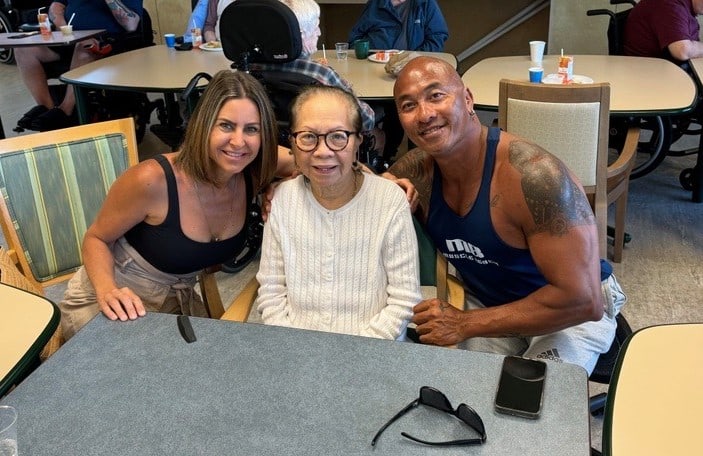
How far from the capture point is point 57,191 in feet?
6.82

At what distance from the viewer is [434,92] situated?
64.0 inches

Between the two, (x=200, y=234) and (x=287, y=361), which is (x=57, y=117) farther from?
(x=287, y=361)

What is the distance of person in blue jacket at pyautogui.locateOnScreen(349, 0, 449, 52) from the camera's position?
4.27 metres

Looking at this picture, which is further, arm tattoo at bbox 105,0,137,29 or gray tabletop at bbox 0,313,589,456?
arm tattoo at bbox 105,0,137,29

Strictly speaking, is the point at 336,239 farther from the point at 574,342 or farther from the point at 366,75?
the point at 366,75

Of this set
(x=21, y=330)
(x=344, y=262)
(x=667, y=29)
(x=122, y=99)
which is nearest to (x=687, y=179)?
(x=667, y=29)

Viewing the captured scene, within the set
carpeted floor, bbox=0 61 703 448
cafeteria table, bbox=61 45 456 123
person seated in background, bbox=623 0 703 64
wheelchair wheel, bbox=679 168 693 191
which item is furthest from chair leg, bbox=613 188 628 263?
person seated in background, bbox=623 0 703 64

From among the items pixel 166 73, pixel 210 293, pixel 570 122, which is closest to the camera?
pixel 210 293

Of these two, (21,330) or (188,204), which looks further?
(188,204)

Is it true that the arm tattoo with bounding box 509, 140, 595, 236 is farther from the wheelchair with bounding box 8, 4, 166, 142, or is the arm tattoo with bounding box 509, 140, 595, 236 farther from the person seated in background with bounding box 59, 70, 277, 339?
the wheelchair with bounding box 8, 4, 166, 142

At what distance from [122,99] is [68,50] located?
81cm

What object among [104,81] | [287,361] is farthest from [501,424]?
[104,81]

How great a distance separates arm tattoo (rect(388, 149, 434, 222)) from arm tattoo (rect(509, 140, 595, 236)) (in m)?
0.30

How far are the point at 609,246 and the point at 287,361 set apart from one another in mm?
2411
